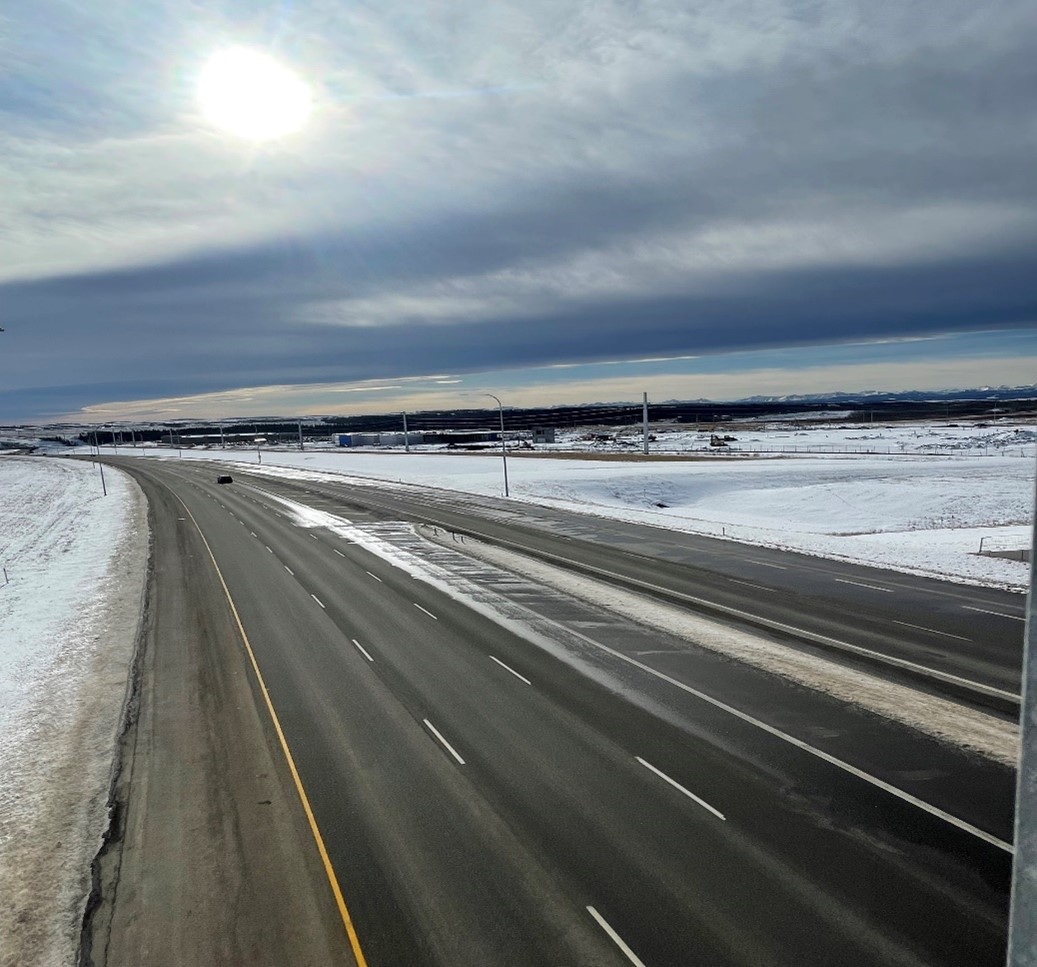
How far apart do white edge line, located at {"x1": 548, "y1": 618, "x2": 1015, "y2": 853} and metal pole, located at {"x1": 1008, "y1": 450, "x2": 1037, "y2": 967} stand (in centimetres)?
356

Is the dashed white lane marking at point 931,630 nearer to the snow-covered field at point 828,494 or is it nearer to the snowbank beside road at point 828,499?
the snowbank beside road at point 828,499

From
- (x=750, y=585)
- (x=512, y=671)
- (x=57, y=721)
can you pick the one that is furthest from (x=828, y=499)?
(x=57, y=721)

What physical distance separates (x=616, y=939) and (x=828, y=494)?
5637cm

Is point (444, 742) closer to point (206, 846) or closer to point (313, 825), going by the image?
point (313, 825)

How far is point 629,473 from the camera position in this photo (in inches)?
2926

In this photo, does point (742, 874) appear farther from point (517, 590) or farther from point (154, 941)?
point (517, 590)

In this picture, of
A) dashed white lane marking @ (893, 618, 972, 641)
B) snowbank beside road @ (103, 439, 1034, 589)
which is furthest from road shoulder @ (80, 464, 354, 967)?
snowbank beside road @ (103, 439, 1034, 589)

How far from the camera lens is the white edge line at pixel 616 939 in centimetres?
877

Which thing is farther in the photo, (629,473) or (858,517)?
(629,473)

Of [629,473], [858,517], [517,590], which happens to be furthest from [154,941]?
[629,473]

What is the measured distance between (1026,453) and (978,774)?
92.3m

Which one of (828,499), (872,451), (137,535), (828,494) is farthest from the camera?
(872,451)

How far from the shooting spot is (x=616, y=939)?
30.0ft

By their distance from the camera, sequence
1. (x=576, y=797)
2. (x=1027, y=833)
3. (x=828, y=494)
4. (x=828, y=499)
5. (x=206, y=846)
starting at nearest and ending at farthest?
(x=1027, y=833) < (x=206, y=846) < (x=576, y=797) < (x=828, y=499) < (x=828, y=494)
